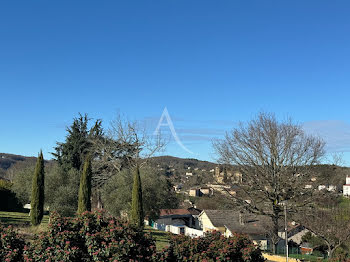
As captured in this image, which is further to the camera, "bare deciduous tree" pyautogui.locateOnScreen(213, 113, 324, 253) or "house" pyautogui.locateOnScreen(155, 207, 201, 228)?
"house" pyautogui.locateOnScreen(155, 207, 201, 228)

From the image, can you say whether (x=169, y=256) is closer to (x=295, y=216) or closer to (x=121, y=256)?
(x=121, y=256)

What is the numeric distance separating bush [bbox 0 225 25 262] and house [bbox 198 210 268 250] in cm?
2596

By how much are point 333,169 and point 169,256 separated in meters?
21.3

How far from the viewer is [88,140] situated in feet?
133

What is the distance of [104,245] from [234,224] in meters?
35.1

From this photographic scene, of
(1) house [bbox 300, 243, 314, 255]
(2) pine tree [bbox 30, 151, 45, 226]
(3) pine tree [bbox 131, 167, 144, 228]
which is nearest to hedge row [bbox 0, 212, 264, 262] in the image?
(3) pine tree [bbox 131, 167, 144, 228]

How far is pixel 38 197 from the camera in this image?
86.8ft

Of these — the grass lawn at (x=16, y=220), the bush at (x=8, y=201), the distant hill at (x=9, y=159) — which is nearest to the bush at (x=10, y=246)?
the grass lawn at (x=16, y=220)

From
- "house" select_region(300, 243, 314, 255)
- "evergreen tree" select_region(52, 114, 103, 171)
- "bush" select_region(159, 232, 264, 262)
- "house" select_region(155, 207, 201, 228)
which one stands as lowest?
"house" select_region(300, 243, 314, 255)

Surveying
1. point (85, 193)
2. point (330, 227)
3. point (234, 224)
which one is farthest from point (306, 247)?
point (85, 193)

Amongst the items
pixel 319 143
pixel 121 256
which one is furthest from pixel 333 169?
pixel 121 256

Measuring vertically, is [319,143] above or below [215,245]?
above

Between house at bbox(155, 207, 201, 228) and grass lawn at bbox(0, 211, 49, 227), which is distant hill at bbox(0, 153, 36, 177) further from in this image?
grass lawn at bbox(0, 211, 49, 227)

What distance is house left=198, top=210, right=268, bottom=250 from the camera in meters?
37.5
